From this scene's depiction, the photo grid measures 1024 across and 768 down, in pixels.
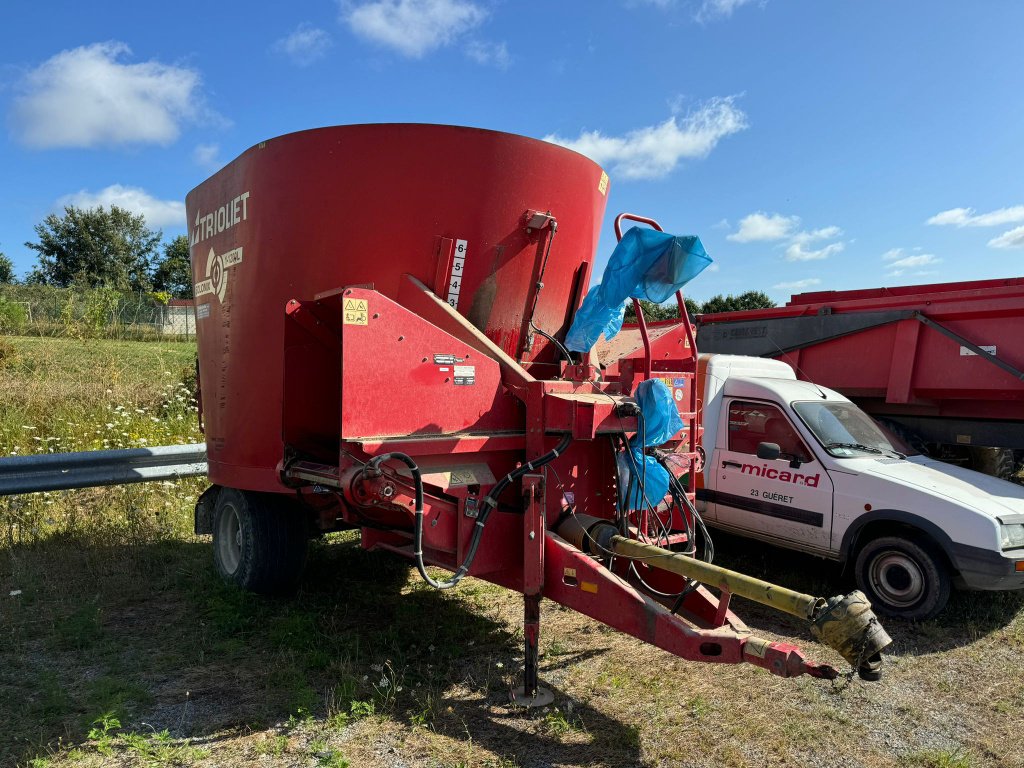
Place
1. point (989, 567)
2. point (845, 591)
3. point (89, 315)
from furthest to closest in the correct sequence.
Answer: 1. point (89, 315)
2. point (845, 591)
3. point (989, 567)

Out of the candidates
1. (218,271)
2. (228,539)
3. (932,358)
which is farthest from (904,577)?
(218,271)

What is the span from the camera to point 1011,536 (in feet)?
15.9

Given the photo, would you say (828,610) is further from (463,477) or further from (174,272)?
(174,272)

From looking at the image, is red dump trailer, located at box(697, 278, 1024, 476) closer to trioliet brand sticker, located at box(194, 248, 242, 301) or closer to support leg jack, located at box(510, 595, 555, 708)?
support leg jack, located at box(510, 595, 555, 708)

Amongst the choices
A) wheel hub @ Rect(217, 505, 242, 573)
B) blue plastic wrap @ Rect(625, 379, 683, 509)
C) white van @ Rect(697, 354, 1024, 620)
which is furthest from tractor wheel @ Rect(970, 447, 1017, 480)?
wheel hub @ Rect(217, 505, 242, 573)

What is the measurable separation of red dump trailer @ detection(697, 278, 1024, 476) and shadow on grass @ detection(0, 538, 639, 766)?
6.13 meters

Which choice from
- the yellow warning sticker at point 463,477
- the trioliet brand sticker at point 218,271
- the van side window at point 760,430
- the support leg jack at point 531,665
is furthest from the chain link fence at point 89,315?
the van side window at point 760,430

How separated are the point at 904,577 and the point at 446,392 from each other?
3.89 metres

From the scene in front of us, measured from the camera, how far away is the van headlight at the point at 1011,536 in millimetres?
4785

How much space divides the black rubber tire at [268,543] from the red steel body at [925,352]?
7171 millimetres

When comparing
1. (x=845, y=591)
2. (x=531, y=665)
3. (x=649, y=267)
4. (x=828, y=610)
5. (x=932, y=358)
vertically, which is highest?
(x=649, y=267)

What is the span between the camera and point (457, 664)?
419cm

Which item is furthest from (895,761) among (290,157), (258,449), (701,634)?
(290,157)

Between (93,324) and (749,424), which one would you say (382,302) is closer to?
(749,424)
